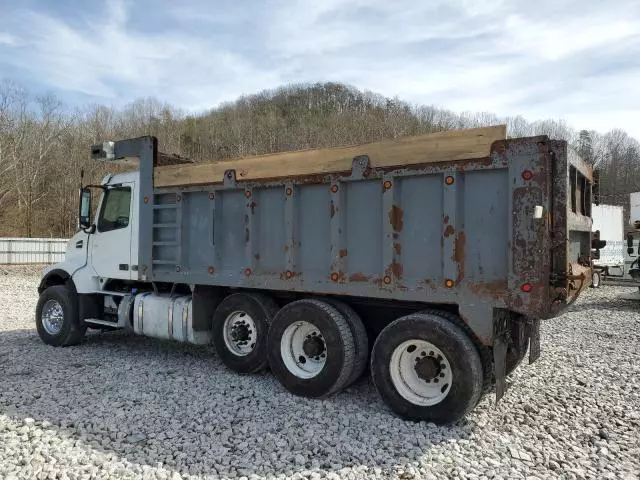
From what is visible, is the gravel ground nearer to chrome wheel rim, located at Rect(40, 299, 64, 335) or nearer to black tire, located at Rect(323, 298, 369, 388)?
black tire, located at Rect(323, 298, 369, 388)

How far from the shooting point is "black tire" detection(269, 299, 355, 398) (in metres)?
5.15

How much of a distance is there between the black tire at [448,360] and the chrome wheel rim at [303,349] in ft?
2.65

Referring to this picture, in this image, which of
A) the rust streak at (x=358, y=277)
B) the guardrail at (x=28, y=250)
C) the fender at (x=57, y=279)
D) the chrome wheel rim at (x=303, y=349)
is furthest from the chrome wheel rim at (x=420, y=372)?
the guardrail at (x=28, y=250)

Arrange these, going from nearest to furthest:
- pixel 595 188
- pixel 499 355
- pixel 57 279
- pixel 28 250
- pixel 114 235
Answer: pixel 499 355, pixel 595 188, pixel 114 235, pixel 57 279, pixel 28 250

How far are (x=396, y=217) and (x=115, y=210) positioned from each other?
478cm

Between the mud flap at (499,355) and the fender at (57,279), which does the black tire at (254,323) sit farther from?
the fender at (57,279)

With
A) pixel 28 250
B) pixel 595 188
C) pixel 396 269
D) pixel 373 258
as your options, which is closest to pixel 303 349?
pixel 373 258

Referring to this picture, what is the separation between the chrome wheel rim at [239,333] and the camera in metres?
6.22

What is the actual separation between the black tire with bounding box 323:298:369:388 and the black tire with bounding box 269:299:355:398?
1.7 inches

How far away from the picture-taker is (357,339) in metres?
5.27

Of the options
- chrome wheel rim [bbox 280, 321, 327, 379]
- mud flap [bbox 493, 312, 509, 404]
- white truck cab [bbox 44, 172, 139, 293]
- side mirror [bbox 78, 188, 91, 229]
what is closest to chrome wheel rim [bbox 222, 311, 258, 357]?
chrome wheel rim [bbox 280, 321, 327, 379]

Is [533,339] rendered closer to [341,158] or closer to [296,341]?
[296,341]

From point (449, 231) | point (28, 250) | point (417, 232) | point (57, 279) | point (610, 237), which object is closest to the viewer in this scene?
point (449, 231)

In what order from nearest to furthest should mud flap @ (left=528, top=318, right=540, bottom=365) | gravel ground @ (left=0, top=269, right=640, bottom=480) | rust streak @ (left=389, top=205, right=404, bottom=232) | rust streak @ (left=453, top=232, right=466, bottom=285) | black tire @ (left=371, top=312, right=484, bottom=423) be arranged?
gravel ground @ (left=0, top=269, right=640, bottom=480) < black tire @ (left=371, top=312, right=484, bottom=423) < rust streak @ (left=453, top=232, right=466, bottom=285) < rust streak @ (left=389, top=205, right=404, bottom=232) < mud flap @ (left=528, top=318, right=540, bottom=365)
